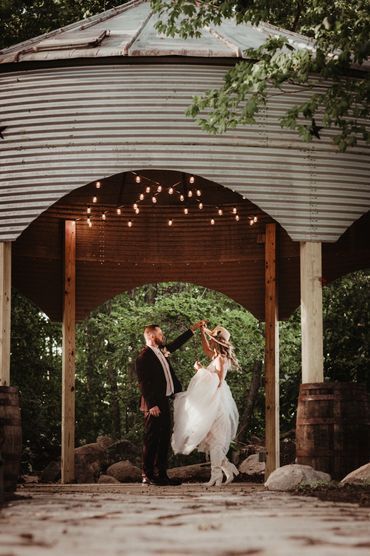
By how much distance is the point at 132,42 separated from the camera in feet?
47.3

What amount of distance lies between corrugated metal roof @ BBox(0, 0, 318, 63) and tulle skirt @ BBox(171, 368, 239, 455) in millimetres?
4250

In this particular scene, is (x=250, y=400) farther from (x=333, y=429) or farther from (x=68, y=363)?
(x=333, y=429)

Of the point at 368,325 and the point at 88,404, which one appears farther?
the point at 88,404

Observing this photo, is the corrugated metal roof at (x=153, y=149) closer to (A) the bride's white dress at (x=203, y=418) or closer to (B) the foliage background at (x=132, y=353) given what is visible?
(A) the bride's white dress at (x=203, y=418)

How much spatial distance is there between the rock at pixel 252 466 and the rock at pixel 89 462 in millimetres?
2569

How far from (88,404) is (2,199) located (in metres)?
15.2

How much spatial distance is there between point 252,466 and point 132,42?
894 centimetres

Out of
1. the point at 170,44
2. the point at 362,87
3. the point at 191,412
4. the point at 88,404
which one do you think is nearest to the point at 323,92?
the point at 362,87

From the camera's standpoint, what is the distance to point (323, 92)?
567 inches

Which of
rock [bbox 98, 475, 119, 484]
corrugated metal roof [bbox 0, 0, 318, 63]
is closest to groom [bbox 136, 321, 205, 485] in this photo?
corrugated metal roof [bbox 0, 0, 318, 63]

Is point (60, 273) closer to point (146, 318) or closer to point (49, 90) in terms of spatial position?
point (49, 90)

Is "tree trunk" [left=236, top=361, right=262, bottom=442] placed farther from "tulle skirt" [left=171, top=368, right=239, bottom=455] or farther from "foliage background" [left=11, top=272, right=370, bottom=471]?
"tulle skirt" [left=171, top=368, right=239, bottom=455]

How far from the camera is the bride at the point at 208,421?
Result: 14.9 m

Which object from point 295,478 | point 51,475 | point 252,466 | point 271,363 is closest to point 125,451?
point 51,475
